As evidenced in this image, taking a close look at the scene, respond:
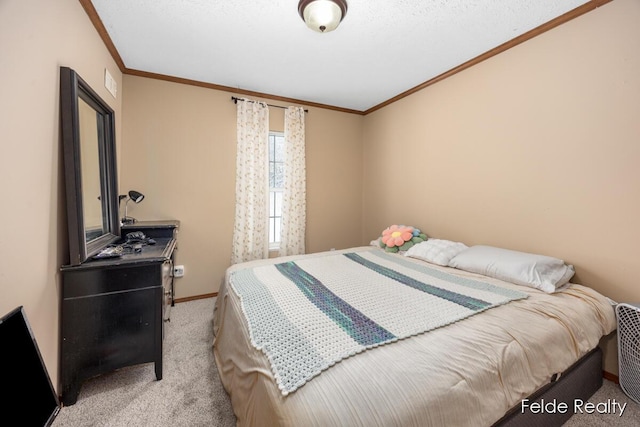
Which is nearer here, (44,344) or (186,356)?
(44,344)

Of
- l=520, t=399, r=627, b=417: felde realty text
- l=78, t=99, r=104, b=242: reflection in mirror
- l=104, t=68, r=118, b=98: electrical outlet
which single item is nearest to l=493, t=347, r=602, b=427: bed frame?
l=520, t=399, r=627, b=417: felde realty text

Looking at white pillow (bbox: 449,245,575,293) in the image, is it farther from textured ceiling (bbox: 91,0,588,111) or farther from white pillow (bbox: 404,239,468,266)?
textured ceiling (bbox: 91,0,588,111)

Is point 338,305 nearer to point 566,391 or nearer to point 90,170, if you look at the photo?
point 566,391

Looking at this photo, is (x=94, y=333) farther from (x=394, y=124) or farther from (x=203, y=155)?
(x=394, y=124)

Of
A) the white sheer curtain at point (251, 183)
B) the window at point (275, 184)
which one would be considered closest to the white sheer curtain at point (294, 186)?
the window at point (275, 184)

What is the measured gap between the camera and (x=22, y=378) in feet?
2.59

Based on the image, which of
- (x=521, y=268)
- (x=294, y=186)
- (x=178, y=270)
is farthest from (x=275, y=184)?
(x=521, y=268)

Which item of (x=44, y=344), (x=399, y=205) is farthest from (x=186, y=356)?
(x=399, y=205)

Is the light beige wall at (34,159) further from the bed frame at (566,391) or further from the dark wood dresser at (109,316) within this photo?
the bed frame at (566,391)

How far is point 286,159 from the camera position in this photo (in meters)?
3.41

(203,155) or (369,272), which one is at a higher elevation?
(203,155)

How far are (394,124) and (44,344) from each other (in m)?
3.67

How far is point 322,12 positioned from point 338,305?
72.5 inches

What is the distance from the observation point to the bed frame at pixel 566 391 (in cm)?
113
